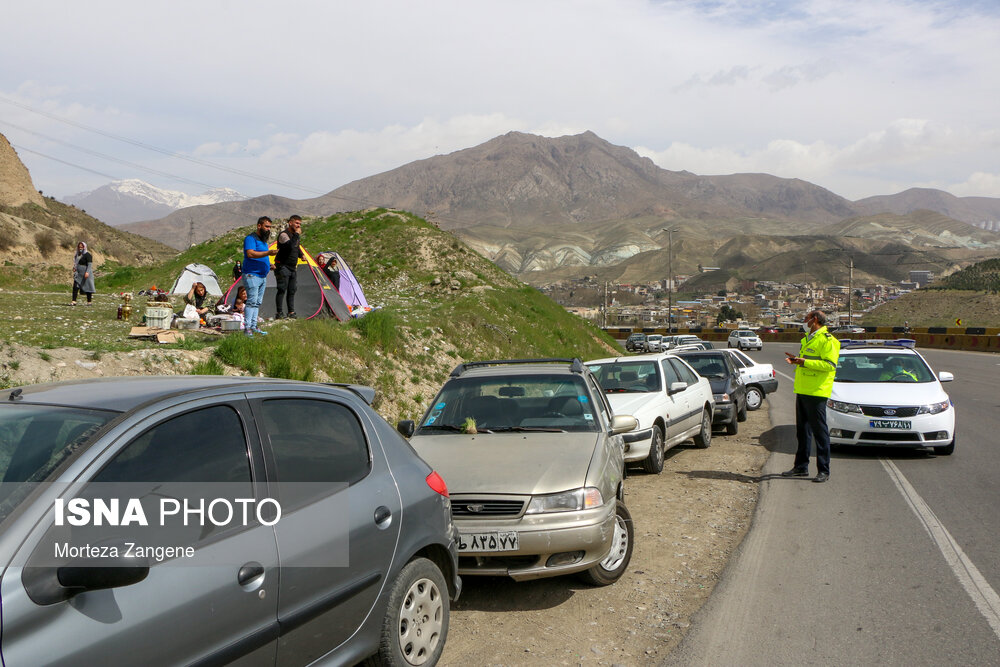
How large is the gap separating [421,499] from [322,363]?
28.6 ft

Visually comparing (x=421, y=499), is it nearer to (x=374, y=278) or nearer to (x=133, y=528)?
(x=133, y=528)

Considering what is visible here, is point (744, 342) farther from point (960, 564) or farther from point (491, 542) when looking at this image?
point (491, 542)

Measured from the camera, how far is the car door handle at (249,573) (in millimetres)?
2953

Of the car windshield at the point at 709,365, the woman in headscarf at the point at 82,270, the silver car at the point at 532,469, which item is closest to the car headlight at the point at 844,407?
the car windshield at the point at 709,365

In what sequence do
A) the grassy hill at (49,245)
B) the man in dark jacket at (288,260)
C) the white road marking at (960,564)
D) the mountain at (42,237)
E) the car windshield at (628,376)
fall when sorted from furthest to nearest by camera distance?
the mountain at (42,237), the grassy hill at (49,245), the man in dark jacket at (288,260), the car windshield at (628,376), the white road marking at (960,564)

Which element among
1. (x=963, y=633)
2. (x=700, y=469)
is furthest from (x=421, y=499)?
(x=700, y=469)

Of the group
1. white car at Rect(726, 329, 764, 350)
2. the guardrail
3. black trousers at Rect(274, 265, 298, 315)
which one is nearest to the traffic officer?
black trousers at Rect(274, 265, 298, 315)

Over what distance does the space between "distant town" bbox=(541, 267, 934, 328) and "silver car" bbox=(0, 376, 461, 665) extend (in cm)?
10261

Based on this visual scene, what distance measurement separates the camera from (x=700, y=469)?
1052 centimetres

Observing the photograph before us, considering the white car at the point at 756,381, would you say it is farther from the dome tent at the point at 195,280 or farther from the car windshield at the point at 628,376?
the dome tent at the point at 195,280

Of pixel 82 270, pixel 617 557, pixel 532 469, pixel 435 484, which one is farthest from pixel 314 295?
pixel 435 484

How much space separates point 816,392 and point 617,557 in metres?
4.57

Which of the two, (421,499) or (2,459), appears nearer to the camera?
(2,459)

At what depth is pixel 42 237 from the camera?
39.7 meters
